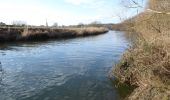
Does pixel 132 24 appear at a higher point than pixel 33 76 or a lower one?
higher

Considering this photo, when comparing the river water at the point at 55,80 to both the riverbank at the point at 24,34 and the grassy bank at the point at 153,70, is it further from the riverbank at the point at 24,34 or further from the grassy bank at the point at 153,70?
the riverbank at the point at 24,34

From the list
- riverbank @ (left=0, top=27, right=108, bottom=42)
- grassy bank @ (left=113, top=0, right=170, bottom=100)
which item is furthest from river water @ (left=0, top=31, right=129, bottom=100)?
riverbank @ (left=0, top=27, right=108, bottom=42)

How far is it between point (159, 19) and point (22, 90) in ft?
22.5

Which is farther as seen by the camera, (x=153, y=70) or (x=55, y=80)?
(x=55, y=80)

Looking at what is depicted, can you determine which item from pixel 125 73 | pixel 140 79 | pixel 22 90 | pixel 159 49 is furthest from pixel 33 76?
pixel 159 49

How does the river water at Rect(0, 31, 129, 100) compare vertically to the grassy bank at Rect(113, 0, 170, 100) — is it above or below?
below

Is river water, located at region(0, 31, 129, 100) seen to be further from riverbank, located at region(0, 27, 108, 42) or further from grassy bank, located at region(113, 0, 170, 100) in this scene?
riverbank, located at region(0, 27, 108, 42)

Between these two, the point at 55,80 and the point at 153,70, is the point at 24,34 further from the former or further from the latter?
the point at 153,70

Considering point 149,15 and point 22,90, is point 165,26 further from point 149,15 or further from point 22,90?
point 22,90

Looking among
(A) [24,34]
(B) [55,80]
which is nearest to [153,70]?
(B) [55,80]

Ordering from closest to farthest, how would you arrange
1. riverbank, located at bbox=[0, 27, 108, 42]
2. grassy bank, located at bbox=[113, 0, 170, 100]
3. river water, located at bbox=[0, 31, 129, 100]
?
grassy bank, located at bbox=[113, 0, 170, 100] < river water, located at bbox=[0, 31, 129, 100] < riverbank, located at bbox=[0, 27, 108, 42]

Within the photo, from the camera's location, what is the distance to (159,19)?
45.6ft

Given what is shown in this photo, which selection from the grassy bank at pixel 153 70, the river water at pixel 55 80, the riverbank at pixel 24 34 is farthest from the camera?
the riverbank at pixel 24 34

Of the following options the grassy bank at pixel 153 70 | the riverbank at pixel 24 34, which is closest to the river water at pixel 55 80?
the grassy bank at pixel 153 70
